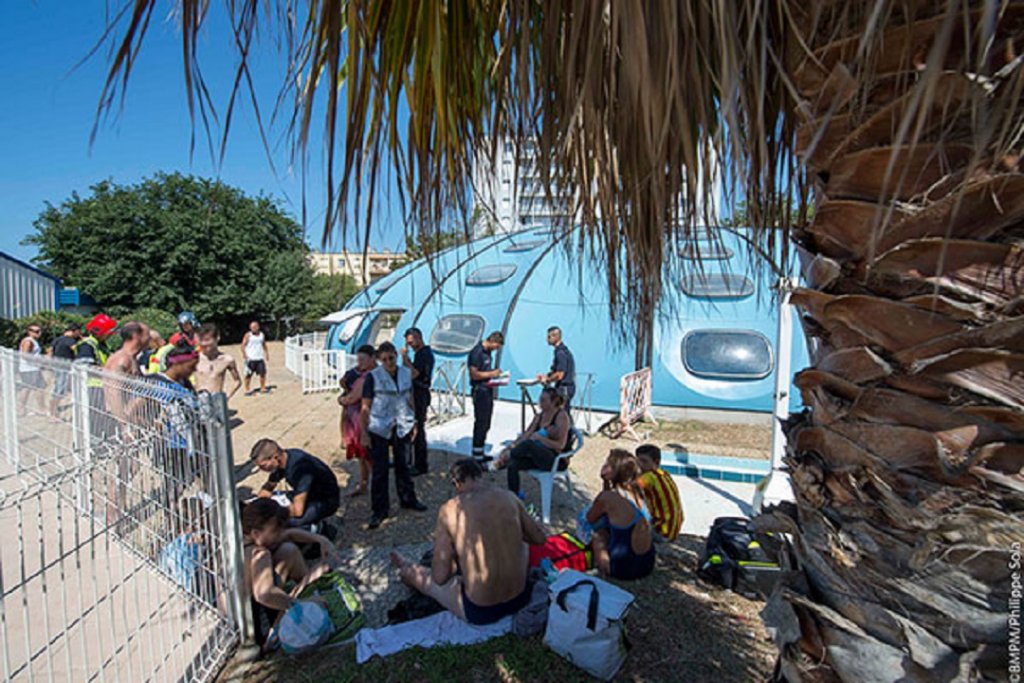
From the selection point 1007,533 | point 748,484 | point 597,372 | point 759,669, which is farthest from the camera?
point 597,372

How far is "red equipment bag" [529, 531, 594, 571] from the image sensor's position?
13.9 feet

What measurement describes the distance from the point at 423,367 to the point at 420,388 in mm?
299

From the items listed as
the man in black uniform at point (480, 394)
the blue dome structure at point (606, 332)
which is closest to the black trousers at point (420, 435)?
the man in black uniform at point (480, 394)

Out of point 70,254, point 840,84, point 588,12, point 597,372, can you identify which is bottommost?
point 597,372

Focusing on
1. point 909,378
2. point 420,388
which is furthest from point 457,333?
point 909,378

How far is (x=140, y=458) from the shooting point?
11.1ft

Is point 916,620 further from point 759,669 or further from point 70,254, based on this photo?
point 70,254

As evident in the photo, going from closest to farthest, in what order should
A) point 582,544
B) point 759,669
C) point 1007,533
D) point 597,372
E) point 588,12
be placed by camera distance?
point 1007,533, point 588,12, point 759,669, point 582,544, point 597,372

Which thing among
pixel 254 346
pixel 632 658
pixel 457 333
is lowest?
pixel 632 658

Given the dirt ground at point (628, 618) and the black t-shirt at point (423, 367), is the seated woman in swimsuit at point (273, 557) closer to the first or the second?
the dirt ground at point (628, 618)

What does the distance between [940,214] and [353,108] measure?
4.26ft

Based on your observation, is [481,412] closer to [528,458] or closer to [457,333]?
[528,458]

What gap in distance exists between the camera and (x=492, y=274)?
14.1 meters

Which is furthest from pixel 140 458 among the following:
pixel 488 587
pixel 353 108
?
pixel 353 108
